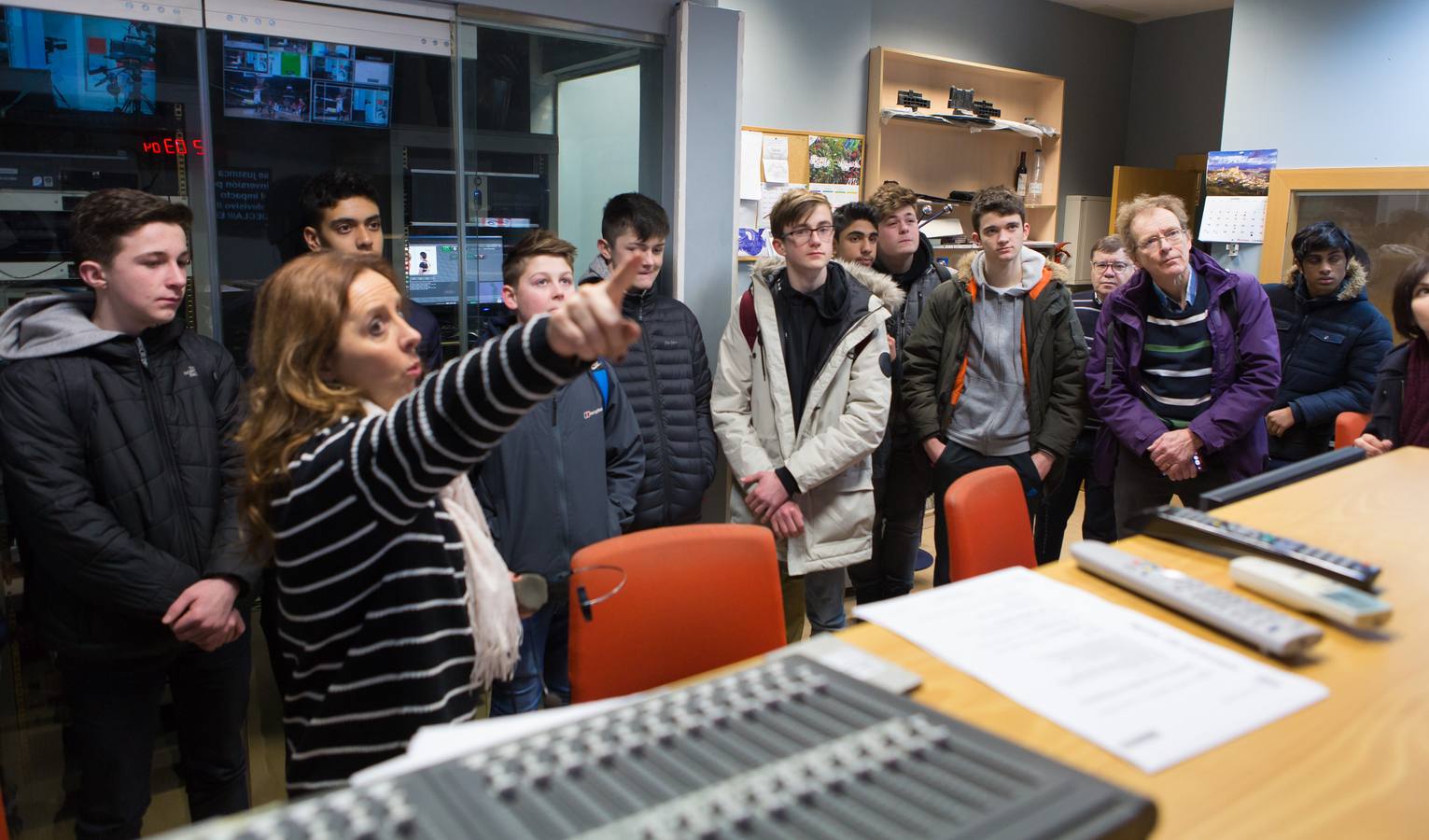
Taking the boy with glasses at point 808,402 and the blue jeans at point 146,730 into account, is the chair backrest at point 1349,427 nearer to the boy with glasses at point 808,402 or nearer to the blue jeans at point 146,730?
the boy with glasses at point 808,402

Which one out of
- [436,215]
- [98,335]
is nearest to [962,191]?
[436,215]

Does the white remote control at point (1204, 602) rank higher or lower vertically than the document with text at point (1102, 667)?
higher

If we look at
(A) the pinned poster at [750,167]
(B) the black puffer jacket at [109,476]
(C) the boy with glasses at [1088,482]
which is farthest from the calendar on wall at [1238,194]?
(B) the black puffer jacket at [109,476]

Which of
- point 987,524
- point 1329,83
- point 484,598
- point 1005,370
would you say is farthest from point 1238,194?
point 484,598

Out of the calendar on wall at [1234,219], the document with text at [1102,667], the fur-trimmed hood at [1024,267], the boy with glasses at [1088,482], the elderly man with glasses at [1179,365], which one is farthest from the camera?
the calendar on wall at [1234,219]

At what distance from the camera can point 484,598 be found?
4.99ft

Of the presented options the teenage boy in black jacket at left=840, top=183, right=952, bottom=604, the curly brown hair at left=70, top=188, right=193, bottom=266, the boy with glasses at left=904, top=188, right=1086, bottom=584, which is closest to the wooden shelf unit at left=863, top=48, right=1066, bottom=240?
the teenage boy in black jacket at left=840, top=183, right=952, bottom=604

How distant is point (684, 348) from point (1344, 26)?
3337 mm

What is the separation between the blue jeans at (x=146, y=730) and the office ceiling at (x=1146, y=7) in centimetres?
621

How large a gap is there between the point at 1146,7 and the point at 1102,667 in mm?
6664

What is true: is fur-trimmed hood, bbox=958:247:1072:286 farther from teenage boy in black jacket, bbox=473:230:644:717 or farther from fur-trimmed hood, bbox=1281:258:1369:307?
teenage boy in black jacket, bbox=473:230:644:717

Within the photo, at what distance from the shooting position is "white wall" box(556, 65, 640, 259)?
11.1 ft

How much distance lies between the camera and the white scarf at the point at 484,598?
4.95 ft

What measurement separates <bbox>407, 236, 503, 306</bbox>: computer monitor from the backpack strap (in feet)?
2.65
